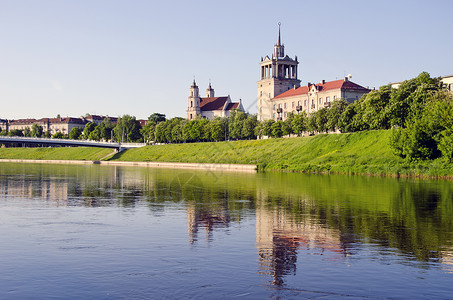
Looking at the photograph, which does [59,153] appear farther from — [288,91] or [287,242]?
[287,242]

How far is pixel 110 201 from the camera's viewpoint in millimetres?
38781

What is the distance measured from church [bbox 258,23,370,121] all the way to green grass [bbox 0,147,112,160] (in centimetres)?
5698

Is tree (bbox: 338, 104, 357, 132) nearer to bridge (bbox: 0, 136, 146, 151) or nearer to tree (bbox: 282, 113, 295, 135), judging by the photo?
tree (bbox: 282, 113, 295, 135)

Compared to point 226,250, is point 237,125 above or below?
above

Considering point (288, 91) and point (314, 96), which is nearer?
point (314, 96)

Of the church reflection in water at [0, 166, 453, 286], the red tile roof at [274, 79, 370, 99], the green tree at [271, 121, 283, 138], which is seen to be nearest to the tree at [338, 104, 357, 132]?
the green tree at [271, 121, 283, 138]

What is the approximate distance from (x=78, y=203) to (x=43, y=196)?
6.47 metres

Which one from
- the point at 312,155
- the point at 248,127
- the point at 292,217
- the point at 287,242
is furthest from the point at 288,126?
the point at 287,242

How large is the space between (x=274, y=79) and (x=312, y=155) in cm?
8078

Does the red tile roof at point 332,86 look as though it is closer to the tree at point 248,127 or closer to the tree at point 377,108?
the tree at point 248,127

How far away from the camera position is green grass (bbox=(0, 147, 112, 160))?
17212 centimetres

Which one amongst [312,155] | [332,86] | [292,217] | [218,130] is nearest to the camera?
[292,217]

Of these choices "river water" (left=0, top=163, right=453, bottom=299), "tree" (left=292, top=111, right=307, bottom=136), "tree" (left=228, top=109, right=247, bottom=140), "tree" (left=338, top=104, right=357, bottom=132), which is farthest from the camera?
"tree" (left=228, top=109, right=247, bottom=140)

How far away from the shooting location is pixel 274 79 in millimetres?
177500
